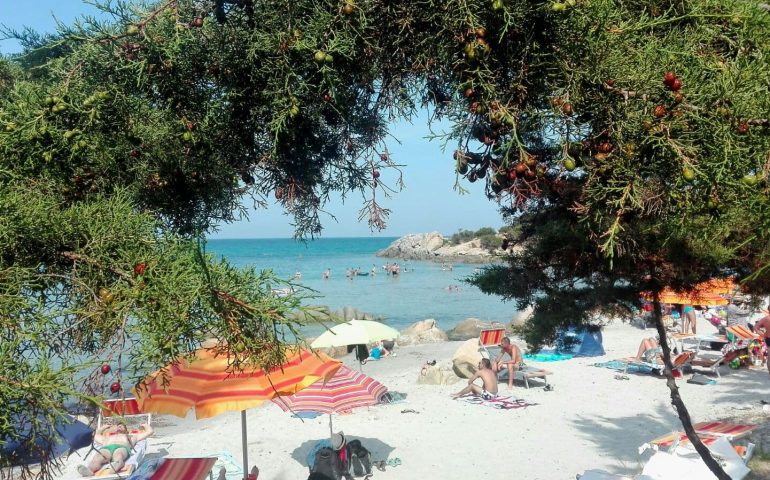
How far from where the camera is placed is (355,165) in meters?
2.74

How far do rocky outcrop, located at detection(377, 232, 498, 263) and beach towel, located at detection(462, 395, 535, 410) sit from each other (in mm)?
70334

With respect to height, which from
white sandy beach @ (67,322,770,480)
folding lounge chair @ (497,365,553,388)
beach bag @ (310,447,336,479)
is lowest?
white sandy beach @ (67,322,770,480)

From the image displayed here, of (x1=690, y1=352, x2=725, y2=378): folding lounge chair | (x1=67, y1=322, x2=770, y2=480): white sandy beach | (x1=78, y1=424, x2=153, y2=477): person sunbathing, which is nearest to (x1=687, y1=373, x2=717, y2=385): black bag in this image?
(x1=67, y1=322, x2=770, y2=480): white sandy beach

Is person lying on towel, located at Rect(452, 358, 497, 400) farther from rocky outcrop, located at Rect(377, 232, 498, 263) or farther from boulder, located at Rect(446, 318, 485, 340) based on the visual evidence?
rocky outcrop, located at Rect(377, 232, 498, 263)

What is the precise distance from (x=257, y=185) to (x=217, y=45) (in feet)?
2.17

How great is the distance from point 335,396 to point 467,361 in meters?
7.23

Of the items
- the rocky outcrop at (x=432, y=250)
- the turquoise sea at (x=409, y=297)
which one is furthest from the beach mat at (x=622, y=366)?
the rocky outcrop at (x=432, y=250)

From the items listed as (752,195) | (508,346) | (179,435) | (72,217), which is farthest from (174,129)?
(508,346)

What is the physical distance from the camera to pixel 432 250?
10425 cm

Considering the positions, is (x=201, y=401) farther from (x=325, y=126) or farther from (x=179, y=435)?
(x=179, y=435)

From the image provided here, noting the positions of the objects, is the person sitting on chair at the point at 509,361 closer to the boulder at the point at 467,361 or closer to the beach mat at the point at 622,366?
the boulder at the point at 467,361

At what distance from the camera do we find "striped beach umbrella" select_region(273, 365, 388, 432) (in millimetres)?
9125

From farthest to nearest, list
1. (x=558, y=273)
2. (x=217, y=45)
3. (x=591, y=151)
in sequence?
(x=558, y=273) < (x=217, y=45) < (x=591, y=151)

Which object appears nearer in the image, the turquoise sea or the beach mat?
the beach mat
